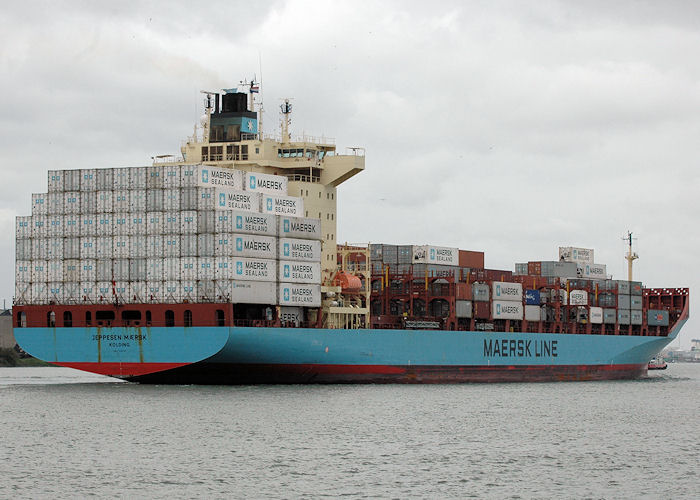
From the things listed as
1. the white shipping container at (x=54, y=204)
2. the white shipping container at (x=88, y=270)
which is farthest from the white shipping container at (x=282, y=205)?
the white shipping container at (x=54, y=204)

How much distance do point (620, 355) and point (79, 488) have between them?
5598cm

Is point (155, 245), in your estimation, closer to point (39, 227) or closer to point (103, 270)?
point (103, 270)

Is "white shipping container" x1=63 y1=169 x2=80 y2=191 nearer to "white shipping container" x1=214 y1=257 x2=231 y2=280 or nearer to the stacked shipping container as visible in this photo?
the stacked shipping container

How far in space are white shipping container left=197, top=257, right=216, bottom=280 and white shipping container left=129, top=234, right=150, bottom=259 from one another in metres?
2.86

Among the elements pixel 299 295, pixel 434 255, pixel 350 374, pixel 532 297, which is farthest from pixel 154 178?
pixel 532 297

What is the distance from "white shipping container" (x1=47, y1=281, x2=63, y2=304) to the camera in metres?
57.1

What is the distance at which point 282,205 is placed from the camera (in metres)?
58.1

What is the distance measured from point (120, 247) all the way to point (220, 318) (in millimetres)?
6280

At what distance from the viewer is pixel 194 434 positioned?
3978cm

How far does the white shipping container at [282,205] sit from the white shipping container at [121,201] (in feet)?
21.0

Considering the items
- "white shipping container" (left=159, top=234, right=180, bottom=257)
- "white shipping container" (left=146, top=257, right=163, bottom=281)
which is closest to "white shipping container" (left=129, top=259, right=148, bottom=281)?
"white shipping container" (left=146, top=257, right=163, bottom=281)

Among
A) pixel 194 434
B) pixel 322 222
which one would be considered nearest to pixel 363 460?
pixel 194 434

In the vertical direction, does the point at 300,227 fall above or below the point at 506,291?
above

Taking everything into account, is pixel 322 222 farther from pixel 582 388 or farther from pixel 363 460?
pixel 363 460
